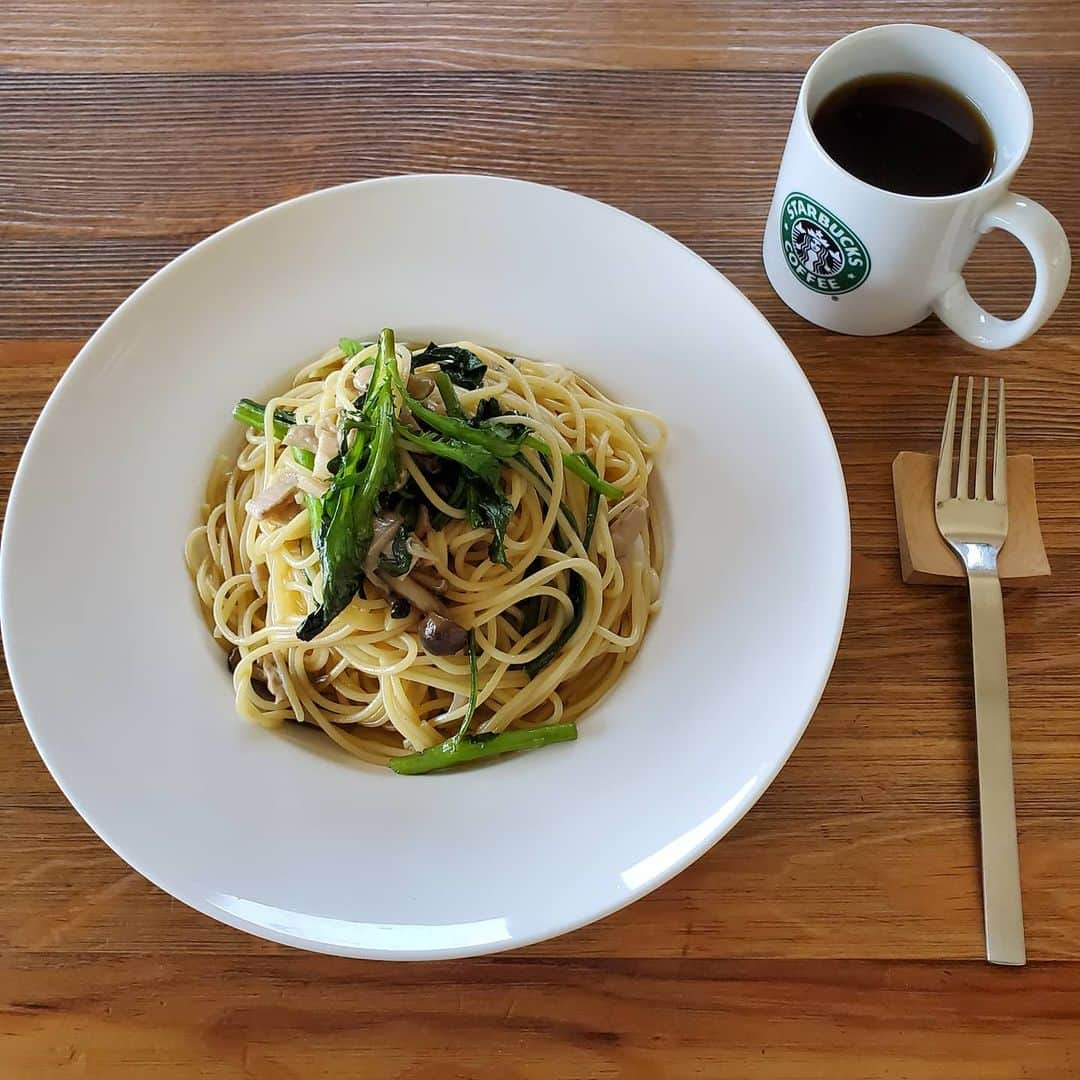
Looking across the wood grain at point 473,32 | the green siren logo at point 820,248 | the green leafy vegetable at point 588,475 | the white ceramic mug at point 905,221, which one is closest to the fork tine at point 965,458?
the white ceramic mug at point 905,221

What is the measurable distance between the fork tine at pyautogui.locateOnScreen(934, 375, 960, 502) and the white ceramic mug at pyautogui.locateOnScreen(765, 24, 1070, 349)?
0.44 ft

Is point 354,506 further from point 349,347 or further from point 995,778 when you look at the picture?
point 995,778

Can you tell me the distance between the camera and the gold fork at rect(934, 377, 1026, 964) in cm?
172

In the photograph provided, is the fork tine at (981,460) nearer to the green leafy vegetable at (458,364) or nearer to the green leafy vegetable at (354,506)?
the green leafy vegetable at (458,364)

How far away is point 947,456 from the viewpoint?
78.5 inches

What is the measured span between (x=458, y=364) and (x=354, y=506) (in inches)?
16.4

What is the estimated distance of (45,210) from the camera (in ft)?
7.79

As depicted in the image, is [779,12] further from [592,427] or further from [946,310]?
[592,427]

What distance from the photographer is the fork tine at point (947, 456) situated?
1970 mm

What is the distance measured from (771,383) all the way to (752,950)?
1016 mm

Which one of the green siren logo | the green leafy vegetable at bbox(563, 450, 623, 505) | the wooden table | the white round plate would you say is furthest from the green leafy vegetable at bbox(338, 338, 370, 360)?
the green siren logo

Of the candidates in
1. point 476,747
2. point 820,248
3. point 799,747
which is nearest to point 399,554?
point 476,747

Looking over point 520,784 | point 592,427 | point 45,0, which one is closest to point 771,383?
point 592,427

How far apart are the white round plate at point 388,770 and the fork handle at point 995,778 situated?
0.42 meters
